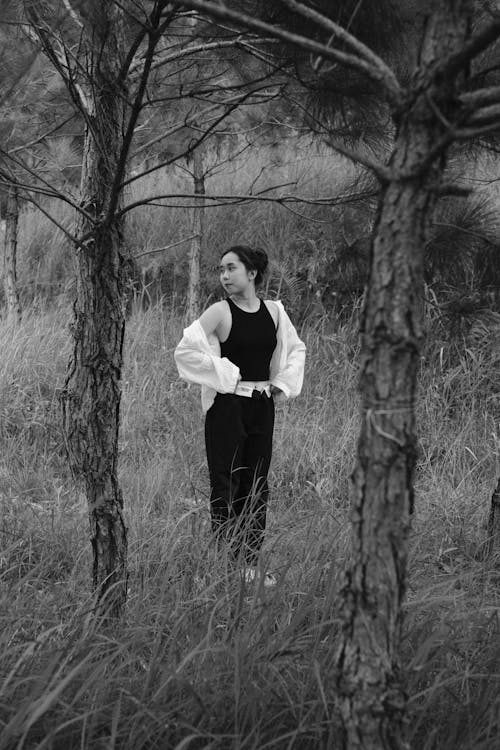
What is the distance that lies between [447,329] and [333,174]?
297 centimetres

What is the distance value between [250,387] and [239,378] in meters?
0.11

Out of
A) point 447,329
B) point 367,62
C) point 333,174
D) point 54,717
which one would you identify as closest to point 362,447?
point 367,62

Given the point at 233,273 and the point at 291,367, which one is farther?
the point at 291,367

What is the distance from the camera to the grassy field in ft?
6.29

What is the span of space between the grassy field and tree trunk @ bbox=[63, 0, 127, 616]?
197mm

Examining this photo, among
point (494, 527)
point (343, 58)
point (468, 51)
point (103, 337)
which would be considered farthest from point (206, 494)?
point (468, 51)

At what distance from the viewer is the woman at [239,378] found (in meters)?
3.58

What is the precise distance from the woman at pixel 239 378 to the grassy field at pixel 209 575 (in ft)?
0.66

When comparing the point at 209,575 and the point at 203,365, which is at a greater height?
the point at 203,365

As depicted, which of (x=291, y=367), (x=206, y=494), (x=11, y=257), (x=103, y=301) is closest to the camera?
(x=103, y=301)

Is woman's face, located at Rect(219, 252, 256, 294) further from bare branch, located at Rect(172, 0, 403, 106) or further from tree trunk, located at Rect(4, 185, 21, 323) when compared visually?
tree trunk, located at Rect(4, 185, 21, 323)

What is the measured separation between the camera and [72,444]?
14.0 ft

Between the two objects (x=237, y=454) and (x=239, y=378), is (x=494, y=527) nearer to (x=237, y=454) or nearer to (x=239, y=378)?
(x=237, y=454)

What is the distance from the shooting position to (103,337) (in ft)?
8.46
